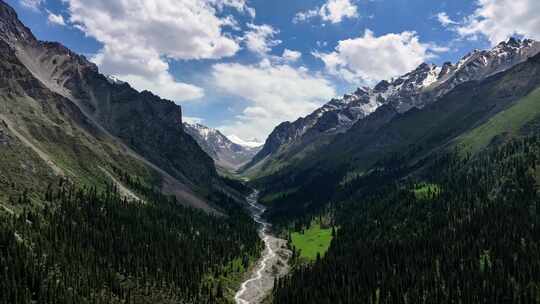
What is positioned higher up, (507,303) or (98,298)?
(507,303)

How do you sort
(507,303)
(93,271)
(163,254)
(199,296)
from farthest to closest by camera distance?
(163,254) → (199,296) → (93,271) → (507,303)

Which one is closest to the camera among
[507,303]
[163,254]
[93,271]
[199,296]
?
[507,303]

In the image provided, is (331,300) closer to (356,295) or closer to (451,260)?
(356,295)

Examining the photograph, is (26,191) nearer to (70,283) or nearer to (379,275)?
(70,283)

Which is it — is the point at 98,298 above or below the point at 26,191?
below

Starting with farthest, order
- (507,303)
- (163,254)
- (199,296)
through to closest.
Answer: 1. (163,254)
2. (199,296)
3. (507,303)

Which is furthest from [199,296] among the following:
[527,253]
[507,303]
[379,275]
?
[527,253]

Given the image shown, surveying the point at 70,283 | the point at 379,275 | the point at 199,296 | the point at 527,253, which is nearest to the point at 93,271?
the point at 70,283

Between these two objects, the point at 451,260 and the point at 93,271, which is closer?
the point at 93,271

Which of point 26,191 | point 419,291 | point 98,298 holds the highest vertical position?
point 26,191
